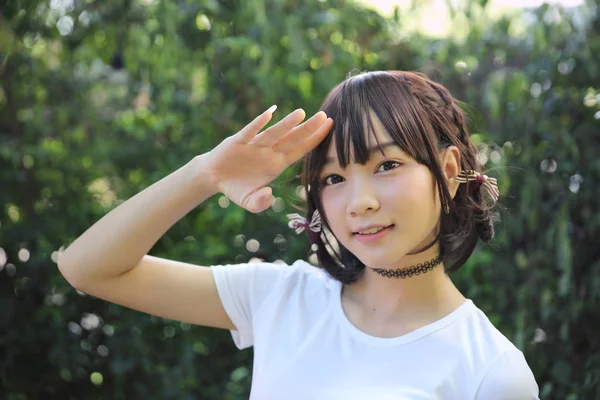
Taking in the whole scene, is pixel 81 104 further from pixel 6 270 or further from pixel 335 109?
pixel 335 109

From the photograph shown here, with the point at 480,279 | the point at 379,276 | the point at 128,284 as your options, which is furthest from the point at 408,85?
the point at 480,279

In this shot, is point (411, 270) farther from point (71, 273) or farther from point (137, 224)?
point (71, 273)

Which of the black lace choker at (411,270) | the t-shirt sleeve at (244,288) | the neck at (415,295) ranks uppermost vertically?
the black lace choker at (411,270)

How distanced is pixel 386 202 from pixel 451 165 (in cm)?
17

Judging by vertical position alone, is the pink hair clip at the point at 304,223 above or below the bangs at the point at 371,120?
below

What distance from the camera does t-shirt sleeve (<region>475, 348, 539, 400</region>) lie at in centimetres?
116

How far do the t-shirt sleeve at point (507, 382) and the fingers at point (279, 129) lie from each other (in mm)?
504

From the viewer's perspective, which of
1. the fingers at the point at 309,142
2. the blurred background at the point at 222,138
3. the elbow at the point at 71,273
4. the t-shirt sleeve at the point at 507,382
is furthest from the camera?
the blurred background at the point at 222,138

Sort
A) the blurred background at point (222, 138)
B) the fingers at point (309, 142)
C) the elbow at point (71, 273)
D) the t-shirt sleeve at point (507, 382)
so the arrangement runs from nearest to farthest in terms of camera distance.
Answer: the t-shirt sleeve at point (507, 382)
the fingers at point (309, 142)
the elbow at point (71, 273)
the blurred background at point (222, 138)

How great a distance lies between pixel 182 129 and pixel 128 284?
871 mm

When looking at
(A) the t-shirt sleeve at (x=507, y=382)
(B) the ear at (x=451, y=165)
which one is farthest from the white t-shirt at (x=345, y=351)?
(B) the ear at (x=451, y=165)

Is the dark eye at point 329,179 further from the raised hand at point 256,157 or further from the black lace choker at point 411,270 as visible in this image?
the black lace choker at point 411,270

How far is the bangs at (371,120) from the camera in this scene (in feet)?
3.96

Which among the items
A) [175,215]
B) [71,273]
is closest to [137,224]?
[175,215]
